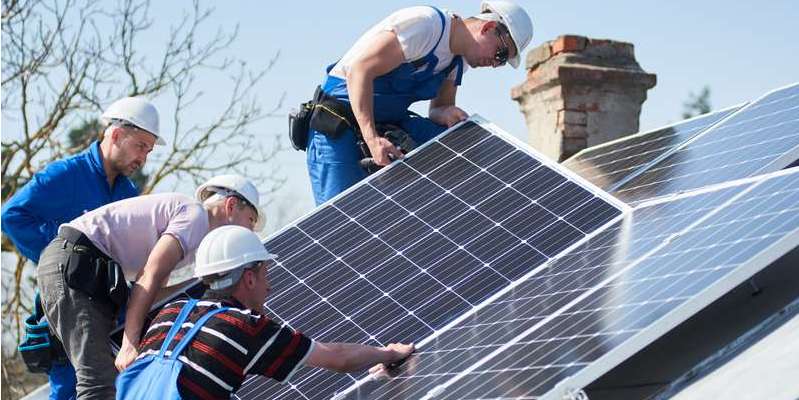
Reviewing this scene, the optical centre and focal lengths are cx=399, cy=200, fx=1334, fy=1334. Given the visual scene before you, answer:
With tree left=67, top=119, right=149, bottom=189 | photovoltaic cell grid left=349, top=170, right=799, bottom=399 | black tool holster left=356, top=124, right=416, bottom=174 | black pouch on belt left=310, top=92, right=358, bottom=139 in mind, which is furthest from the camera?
tree left=67, top=119, right=149, bottom=189

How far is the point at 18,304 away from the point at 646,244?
13.6 m

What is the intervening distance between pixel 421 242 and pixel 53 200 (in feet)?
6.56

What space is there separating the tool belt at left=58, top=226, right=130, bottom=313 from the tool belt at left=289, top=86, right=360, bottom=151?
2.10 m

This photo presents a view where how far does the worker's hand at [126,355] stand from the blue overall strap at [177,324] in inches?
26.3

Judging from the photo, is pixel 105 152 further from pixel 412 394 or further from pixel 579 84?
pixel 579 84

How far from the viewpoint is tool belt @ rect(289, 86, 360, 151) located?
26.9 ft

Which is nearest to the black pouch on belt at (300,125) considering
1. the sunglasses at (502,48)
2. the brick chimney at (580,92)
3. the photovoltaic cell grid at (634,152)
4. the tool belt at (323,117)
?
the tool belt at (323,117)

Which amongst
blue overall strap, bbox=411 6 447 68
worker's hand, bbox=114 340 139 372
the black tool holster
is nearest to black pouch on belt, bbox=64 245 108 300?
worker's hand, bbox=114 340 139 372

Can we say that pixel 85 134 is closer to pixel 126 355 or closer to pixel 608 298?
pixel 126 355

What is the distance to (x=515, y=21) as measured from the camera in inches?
308

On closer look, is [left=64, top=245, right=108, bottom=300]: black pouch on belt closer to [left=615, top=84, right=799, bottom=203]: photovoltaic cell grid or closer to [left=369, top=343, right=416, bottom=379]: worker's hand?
[left=369, top=343, right=416, bottom=379]: worker's hand

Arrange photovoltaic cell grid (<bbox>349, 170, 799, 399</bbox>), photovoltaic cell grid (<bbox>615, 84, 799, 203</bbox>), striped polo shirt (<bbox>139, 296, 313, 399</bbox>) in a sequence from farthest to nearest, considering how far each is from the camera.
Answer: photovoltaic cell grid (<bbox>615, 84, 799, 203</bbox>), striped polo shirt (<bbox>139, 296, 313, 399</bbox>), photovoltaic cell grid (<bbox>349, 170, 799, 399</bbox>)

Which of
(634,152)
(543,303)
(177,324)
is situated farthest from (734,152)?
(177,324)

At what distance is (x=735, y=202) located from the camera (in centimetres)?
615
